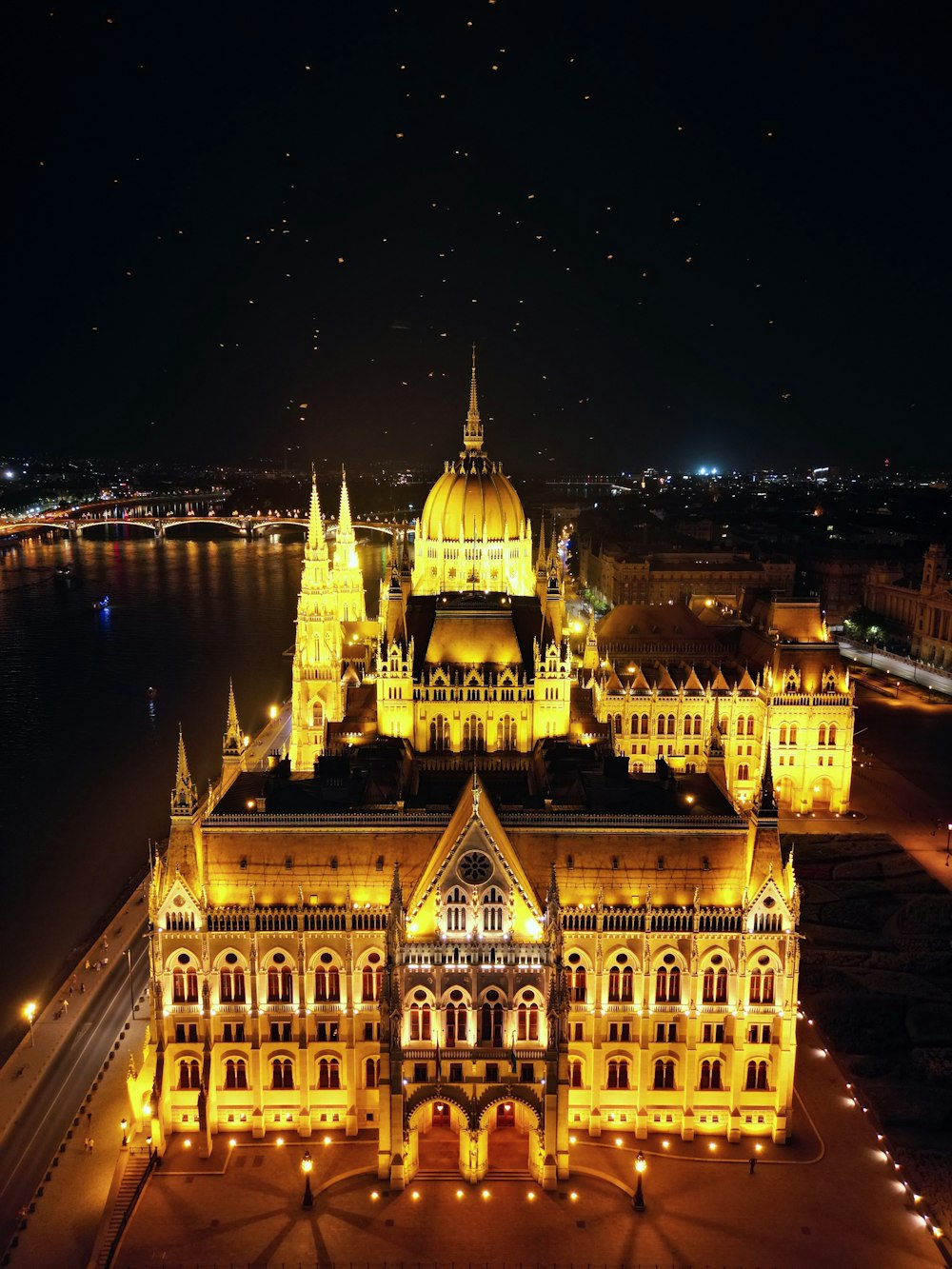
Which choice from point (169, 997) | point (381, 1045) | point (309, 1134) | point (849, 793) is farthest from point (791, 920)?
point (849, 793)

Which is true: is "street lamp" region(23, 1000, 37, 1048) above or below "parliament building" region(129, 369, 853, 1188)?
below

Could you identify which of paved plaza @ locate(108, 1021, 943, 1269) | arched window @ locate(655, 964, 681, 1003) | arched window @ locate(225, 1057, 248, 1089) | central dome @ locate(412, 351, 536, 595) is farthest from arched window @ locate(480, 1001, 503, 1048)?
central dome @ locate(412, 351, 536, 595)

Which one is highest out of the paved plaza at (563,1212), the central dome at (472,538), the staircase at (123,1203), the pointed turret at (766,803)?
the central dome at (472,538)

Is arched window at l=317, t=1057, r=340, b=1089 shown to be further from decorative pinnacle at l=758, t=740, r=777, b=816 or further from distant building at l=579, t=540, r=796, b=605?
distant building at l=579, t=540, r=796, b=605

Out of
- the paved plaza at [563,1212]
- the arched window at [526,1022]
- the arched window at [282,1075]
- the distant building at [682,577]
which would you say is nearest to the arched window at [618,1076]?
the paved plaza at [563,1212]

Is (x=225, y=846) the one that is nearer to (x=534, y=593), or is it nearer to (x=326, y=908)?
(x=326, y=908)

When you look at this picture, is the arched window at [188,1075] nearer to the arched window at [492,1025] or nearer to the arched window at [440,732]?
the arched window at [492,1025]

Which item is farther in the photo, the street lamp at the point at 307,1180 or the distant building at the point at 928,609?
the distant building at the point at 928,609
